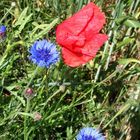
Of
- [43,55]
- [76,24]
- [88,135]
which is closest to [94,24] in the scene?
[76,24]

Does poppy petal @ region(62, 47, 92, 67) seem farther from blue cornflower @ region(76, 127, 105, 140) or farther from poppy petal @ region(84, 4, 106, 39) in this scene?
blue cornflower @ region(76, 127, 105, 140)

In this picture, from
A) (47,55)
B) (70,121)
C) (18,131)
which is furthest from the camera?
(70,121)

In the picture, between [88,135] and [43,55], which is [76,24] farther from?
[88,135]

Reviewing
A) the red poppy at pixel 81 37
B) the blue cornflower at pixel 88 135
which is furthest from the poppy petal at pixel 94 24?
the blue cornflower at pixel 88 135

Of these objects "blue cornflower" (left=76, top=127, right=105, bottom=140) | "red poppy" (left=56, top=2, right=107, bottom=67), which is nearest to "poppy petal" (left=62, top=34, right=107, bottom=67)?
"red poppy" (left=56, top=2, right=107, bottom=67)

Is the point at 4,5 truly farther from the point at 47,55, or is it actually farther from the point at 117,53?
the point at 47,55

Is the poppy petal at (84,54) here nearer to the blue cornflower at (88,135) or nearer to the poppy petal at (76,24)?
the poppy petal at (76,24)

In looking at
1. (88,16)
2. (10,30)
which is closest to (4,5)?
(10,30)

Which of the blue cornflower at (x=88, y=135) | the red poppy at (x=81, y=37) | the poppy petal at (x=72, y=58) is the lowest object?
the blue cornflower at (x=88, y=135)
